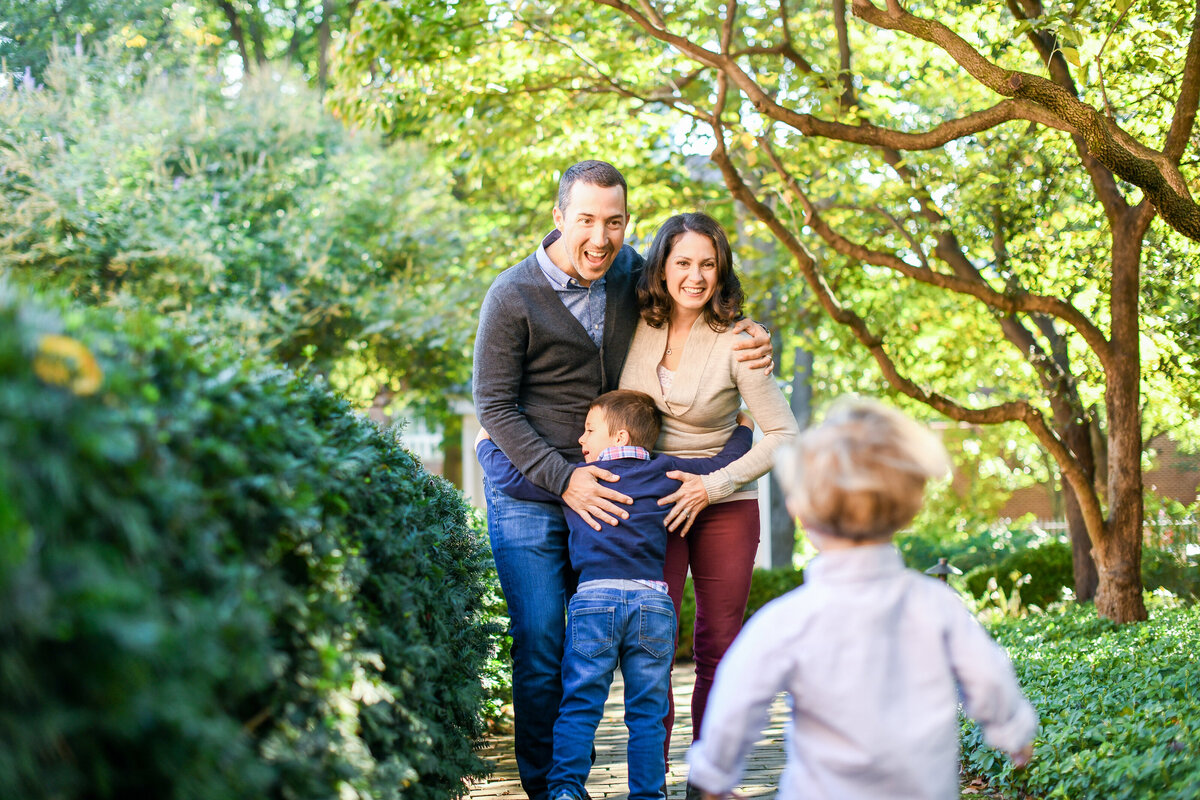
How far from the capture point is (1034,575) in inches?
375

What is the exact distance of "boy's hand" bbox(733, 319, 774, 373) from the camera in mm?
3494

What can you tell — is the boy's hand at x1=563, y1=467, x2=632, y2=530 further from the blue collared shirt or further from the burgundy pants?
the blue collared shirt

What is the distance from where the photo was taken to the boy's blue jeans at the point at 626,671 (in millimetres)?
3133

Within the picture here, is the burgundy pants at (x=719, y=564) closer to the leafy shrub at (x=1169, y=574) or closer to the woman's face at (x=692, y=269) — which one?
the woman's face at (x=692, y=269)

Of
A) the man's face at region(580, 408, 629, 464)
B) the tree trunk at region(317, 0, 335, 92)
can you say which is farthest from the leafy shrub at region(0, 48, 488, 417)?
the man's face at region(580, 408, 629, 464)

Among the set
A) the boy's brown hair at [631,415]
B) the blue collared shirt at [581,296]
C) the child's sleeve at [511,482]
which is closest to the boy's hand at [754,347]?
the boy's brown hair at [631,415]

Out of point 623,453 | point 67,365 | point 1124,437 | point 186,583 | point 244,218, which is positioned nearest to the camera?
point 67,365

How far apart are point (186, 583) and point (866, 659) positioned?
4.11 ft

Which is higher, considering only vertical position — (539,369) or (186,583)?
(539,369)

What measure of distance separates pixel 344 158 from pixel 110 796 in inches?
525

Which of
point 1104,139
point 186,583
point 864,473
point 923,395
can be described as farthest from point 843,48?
point 186,583

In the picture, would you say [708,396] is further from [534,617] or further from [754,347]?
[534,617]

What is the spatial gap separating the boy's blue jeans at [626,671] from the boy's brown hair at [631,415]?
482 millimetres

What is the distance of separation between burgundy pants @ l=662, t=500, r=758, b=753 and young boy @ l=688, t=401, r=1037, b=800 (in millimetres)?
1459
